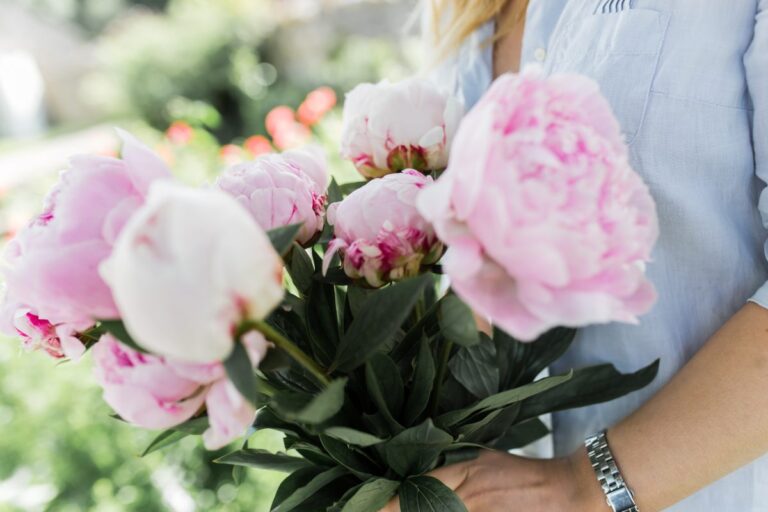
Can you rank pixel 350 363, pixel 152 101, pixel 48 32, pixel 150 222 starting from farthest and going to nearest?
1. pixel 48 32
2. pixel 152 101
3. pixel 350 363
4. pixel 150 222

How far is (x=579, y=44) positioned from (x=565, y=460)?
415mm

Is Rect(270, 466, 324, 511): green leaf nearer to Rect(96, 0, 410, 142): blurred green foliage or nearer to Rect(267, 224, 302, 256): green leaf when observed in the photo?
Rect(267, 224, 302, 256): green leaf

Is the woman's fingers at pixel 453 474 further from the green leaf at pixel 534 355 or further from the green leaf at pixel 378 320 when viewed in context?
the green leaf at pixel 378 320

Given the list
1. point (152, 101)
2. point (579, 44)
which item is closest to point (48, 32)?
point (152, 101)

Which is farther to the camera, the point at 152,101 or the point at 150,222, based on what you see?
the point at 152,101

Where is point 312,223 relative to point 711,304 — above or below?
above

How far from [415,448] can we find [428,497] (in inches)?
1.7

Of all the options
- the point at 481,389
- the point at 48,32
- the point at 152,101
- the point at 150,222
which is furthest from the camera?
the point at 48,32

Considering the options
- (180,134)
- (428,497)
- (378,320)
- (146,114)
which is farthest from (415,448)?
(146,114)

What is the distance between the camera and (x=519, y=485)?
2.22 ft

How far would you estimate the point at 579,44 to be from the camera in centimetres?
72

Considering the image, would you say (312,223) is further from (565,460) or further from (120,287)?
(565,460)

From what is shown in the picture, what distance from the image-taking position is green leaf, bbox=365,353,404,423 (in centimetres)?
54

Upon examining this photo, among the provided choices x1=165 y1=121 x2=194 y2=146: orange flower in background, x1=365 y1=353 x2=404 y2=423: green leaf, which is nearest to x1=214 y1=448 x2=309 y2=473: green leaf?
x1=365 y1=353 x2=404 y2=423: green leaf
